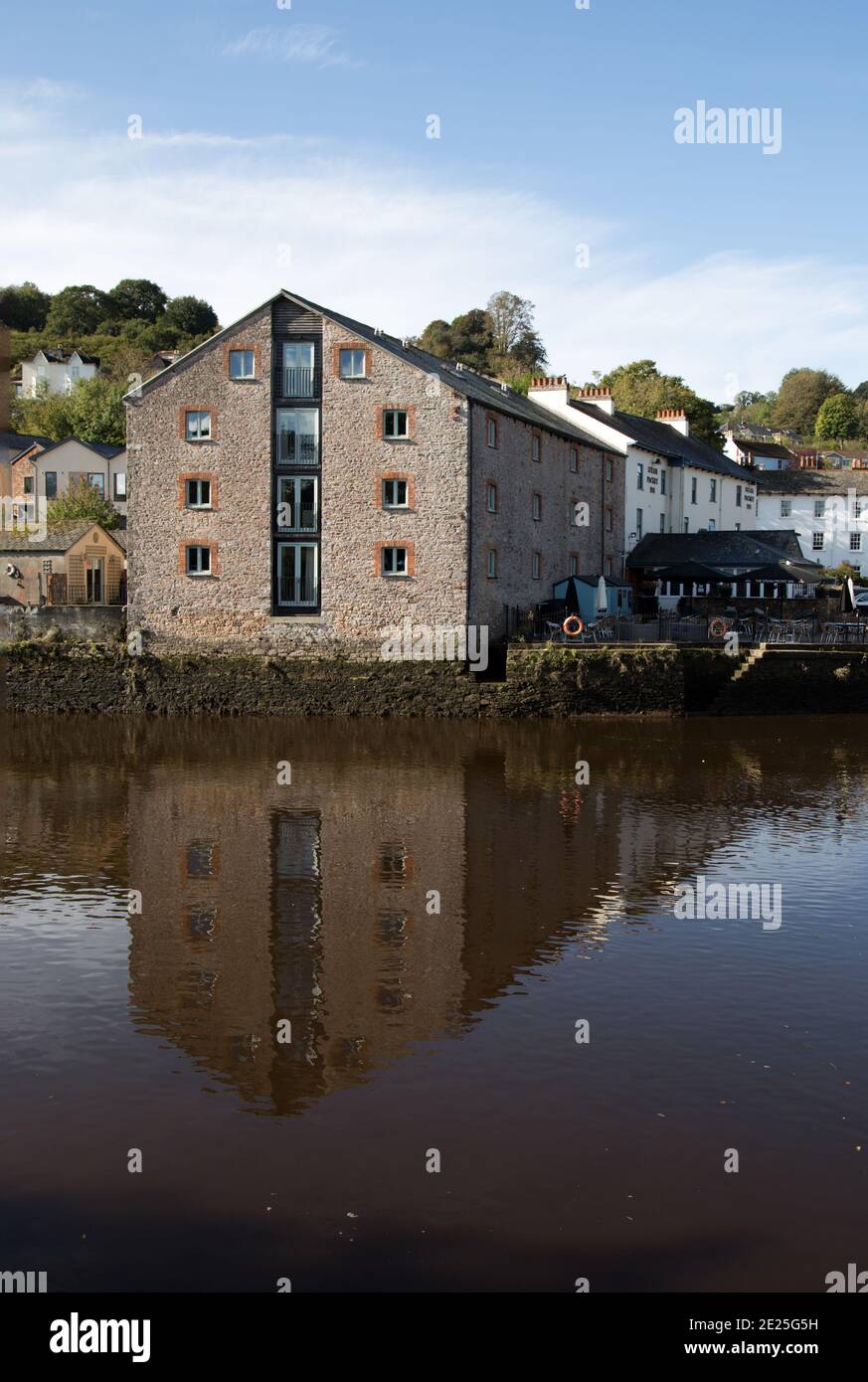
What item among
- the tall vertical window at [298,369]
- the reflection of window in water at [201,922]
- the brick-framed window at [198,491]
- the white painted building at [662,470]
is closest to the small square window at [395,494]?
the tall vertical window at [298,369]

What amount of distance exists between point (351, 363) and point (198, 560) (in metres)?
8.95

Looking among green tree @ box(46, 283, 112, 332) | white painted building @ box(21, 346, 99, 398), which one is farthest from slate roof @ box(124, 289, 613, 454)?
green tree @ box(46, 283, 112, 332)

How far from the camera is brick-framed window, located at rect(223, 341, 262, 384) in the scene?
143 ft

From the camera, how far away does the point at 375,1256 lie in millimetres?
9203

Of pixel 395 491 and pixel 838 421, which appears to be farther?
pixel 838 421

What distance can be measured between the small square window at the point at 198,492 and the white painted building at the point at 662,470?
22.1m

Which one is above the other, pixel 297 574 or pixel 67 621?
pixel 297 574

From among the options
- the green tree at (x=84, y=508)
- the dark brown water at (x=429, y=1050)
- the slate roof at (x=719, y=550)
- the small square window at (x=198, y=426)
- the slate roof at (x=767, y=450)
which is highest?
the slate roof at (x=767, y=450)

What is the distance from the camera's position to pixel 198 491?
44344mm

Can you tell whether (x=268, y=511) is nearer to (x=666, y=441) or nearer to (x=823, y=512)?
(x=666, y=441)

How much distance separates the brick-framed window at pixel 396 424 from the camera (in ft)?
139

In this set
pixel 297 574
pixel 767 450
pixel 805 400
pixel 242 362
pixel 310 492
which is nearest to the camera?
pixel 310 492

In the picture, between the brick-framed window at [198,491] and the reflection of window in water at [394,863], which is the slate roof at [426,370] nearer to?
the brick-framed window at [198,491]

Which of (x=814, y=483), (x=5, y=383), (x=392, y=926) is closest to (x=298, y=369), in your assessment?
(x=392, y=926)
